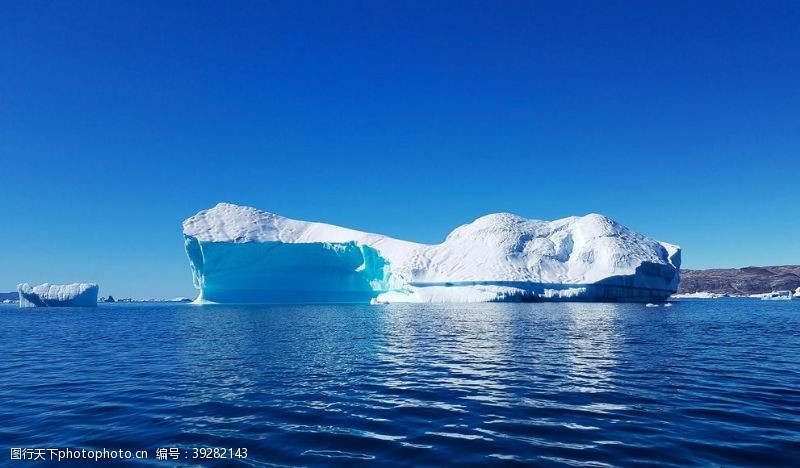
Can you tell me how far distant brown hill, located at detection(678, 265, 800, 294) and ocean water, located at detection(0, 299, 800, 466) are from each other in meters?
176

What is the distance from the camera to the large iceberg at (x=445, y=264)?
213 feet

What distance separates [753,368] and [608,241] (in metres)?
58.9

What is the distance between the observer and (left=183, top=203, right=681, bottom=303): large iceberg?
65.0 m

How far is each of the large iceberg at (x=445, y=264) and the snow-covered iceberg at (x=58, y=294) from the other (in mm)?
19350

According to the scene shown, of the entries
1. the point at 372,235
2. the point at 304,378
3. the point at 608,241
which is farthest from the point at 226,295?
the point at 304,378

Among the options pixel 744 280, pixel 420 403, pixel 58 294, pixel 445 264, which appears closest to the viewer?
pixel 420 403

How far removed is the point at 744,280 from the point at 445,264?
15158 centimetres

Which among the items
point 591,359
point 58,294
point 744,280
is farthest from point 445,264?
point 744,280

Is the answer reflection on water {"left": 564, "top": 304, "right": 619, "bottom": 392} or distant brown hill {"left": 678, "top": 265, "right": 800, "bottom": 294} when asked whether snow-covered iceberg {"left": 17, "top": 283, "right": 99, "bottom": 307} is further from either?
distant brown hill {"left": 678, "top": 265, "right": 800, "bottom": 294}

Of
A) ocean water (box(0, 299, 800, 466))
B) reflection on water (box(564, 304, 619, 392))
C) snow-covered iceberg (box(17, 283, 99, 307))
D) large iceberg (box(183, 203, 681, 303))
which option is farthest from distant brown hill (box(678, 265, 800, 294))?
snow-covered iceberg (box(17, 283, 99, 307))

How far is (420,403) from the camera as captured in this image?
9.27 metres

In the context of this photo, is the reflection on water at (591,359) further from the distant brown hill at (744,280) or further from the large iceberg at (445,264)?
the distant brown hill at (744,280)

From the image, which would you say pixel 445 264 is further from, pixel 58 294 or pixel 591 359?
pixel 58 294

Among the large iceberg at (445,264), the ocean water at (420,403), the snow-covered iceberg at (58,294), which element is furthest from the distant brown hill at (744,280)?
the snow-covered iceberg at (58,294)
